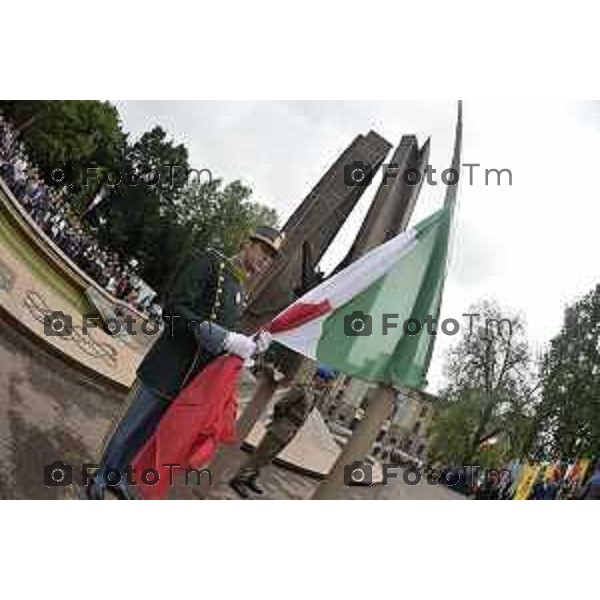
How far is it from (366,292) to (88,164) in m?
2.35

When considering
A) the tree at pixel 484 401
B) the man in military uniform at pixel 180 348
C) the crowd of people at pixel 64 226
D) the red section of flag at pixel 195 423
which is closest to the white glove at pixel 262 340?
the man in military uniform at pixel 180 348

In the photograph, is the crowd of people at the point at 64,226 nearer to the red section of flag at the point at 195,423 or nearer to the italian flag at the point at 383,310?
the red section of flag at the point at 195,423

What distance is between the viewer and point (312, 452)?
8.23 meters

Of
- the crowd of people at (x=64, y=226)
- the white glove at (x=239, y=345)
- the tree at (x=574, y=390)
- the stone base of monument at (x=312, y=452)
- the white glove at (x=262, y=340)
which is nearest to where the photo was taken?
the white glove at (x=239, y=345)

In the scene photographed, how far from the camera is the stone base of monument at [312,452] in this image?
7.76m

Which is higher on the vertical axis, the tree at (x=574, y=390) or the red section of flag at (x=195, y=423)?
the tree at (x=574, y=390)

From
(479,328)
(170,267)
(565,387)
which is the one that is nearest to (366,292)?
(170,267)

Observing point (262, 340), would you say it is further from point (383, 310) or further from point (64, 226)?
point (64, 226)

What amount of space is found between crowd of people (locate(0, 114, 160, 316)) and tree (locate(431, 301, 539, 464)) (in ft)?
10.1

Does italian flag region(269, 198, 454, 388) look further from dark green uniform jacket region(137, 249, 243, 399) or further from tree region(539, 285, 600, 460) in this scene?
tree region(539, 285, 600, 460)

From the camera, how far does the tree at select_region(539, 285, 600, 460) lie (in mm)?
7543

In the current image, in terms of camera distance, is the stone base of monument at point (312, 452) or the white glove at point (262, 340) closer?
the white glove at point (262, 340)

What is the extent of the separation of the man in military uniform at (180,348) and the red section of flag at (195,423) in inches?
2.8

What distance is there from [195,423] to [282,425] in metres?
1.71
